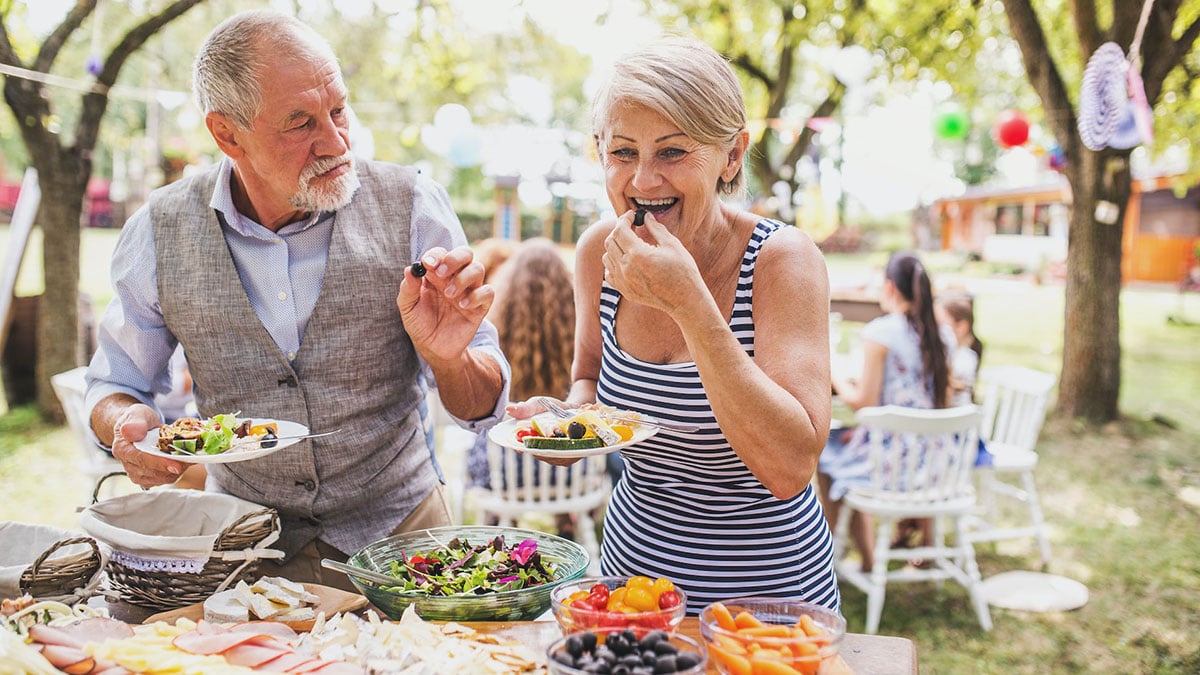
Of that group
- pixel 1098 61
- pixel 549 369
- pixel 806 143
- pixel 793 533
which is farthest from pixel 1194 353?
pixel 793 533

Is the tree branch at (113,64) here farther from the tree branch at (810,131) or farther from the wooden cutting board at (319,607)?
the tree branch at (810,131)

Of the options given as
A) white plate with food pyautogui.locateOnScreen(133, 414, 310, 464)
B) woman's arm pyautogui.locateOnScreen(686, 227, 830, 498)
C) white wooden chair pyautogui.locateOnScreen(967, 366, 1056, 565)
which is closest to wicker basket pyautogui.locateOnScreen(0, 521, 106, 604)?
white plate with food pyautogui.locateOnScreen(133, 414, 310, 464)

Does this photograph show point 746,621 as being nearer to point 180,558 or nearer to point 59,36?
point 180,558

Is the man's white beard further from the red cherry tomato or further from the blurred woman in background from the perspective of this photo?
the blurred woman in background

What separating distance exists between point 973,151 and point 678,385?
41175mm

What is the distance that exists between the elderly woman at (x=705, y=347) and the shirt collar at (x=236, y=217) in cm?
63

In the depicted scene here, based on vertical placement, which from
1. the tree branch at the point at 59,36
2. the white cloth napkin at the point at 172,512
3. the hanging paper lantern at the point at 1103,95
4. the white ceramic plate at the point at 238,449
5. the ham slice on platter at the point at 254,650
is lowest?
the ham slice on platter at the point at 254,650

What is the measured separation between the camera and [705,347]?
59.3 inches

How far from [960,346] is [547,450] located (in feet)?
15.1

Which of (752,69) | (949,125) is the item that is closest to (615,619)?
(949,125)

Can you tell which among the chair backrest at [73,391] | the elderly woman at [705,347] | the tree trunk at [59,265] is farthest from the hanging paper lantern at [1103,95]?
the tree trunk at [59,265]

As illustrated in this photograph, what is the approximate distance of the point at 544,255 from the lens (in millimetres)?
4672

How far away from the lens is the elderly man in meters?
1.92

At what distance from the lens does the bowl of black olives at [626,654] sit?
1.20 m
